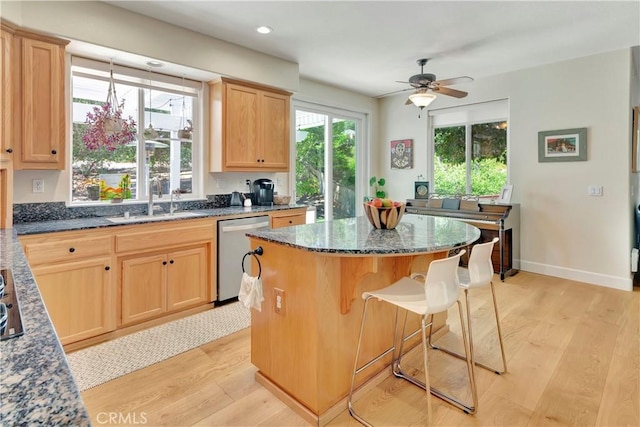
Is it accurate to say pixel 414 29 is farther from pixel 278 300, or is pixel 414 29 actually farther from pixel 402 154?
pixel 278 300

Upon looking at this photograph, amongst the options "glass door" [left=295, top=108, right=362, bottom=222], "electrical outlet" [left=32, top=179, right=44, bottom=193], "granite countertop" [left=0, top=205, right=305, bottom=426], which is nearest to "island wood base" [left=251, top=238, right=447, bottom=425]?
"granite countertop" [left=0, top=205, right=305, bottom=426]

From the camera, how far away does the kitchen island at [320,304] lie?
70.6 inches

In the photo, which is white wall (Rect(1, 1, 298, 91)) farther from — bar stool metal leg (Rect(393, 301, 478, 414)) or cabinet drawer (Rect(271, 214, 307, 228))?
bar stool metal leg (Rect(393, 301, 478, 414))

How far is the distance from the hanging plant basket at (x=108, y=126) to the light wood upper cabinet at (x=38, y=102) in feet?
1.58

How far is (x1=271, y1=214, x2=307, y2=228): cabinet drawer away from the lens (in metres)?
3.78

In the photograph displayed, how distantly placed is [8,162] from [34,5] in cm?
111

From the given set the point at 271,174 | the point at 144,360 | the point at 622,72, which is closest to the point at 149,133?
the point at 271,174

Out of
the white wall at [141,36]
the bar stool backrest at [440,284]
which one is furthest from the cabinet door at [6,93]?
the bar stool backrest at [440,284]

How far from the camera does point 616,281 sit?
3951mm

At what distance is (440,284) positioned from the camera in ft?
5.64

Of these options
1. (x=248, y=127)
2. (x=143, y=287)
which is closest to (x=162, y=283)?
(x=143, y=287)

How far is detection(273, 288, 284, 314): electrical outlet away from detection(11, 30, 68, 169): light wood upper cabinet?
6.57 ft

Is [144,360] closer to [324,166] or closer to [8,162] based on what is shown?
[8,162]

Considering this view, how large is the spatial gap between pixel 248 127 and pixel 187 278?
1.72 meters
